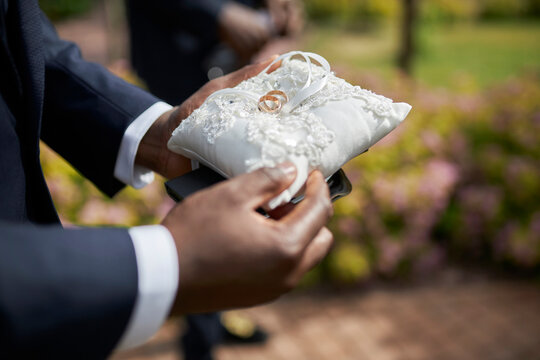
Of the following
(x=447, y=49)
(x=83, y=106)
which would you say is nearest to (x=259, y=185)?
(x=83, y=106)

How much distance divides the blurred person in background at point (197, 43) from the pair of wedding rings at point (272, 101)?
158 cm

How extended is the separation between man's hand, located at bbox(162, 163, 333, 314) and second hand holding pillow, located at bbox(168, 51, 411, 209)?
3.9 inches

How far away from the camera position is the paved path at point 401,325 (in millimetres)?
2957

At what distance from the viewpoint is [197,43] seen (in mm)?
2760

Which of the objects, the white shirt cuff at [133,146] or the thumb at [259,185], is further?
the white shirt cuff at [133,146]

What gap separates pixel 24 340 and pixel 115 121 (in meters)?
0.80

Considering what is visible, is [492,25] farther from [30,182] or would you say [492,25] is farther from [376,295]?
[30,182]

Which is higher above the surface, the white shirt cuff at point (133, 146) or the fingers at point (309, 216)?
the fingers at point (309, 216)

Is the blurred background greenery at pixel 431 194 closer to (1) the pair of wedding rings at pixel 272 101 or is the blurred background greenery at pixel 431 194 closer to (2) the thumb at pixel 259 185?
(1) the pair of wedding rings at pixel 272 101

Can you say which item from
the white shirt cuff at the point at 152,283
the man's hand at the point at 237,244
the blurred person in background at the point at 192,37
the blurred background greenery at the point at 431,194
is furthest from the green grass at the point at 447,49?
the white shirt cuff at the point at 152,283

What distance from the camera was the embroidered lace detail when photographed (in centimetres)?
104

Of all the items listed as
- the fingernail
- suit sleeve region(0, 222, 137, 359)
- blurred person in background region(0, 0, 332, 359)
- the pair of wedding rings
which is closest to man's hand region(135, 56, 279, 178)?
the pair of wedding rings

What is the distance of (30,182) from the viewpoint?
1155mm

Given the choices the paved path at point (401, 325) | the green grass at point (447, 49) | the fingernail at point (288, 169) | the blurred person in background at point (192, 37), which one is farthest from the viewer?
the green grass at point (447, 49)
